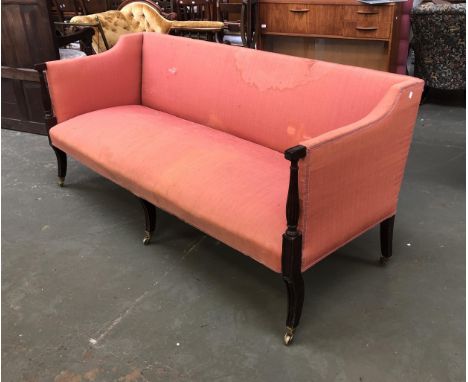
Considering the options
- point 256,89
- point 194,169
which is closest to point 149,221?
point 194,169

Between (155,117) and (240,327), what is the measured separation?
1240 mm

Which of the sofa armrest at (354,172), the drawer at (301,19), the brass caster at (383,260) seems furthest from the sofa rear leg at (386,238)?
the drawer at (301,19)

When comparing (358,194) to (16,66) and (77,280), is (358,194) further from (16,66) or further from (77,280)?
(16,66)

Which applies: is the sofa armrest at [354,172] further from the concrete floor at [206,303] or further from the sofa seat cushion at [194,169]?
the concrete floor at [206,303]

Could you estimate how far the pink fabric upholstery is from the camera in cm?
152

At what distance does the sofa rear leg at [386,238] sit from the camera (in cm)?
192

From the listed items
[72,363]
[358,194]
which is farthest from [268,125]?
[72,363]

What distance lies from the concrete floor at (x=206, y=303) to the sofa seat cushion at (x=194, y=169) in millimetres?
285

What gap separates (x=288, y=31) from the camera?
402 centimetres

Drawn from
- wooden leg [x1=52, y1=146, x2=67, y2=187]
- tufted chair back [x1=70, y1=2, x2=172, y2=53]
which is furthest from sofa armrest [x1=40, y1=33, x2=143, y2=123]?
tufted chair back [x1=70, y1=2, x2=172, y2=53]

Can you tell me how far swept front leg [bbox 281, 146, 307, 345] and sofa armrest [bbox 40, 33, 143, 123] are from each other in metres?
1.62

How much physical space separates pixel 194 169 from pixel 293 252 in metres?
0.59

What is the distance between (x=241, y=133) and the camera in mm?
2166

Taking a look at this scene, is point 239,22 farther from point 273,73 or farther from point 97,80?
point 273,73
